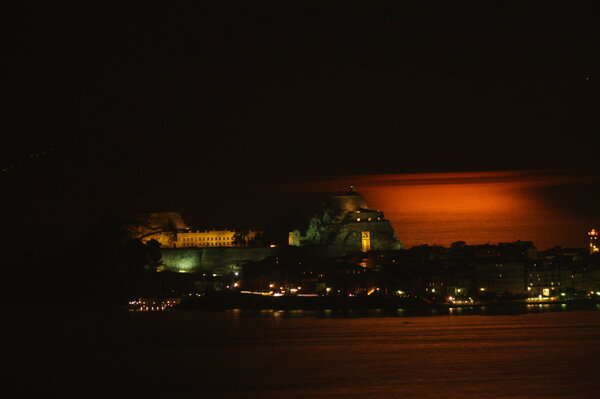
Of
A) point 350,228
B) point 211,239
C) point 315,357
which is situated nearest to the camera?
point 315,357

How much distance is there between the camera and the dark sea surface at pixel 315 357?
22.0 m

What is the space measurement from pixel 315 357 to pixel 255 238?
29.7m

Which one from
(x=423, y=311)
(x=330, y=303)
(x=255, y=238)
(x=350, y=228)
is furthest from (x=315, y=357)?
(x=255, y=238)

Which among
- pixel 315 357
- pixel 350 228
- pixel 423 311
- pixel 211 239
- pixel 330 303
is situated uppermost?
pixel 350 228

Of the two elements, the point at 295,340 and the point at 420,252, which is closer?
the point at 295,340

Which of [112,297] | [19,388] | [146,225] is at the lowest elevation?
[19,388]

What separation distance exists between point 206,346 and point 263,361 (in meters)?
3.86

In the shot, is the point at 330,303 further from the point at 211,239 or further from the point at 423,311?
the point at 211,239

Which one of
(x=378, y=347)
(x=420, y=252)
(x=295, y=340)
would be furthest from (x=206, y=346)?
(x=420, y=252)

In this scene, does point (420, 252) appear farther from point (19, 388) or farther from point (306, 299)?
point (19, 388)

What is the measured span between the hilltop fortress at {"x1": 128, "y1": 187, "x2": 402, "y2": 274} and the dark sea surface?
12257 mm

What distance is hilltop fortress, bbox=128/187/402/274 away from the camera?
5181 centimetres

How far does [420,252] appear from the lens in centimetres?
5156

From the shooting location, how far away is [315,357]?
1049 inches
